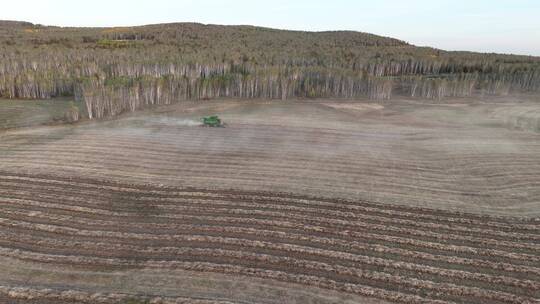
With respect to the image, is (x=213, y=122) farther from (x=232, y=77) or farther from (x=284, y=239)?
(x=284, y=239)

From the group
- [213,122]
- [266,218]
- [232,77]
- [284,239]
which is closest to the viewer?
[284,239]

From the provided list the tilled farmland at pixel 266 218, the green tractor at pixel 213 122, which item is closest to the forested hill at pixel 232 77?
the green tractor at pixel 213 122

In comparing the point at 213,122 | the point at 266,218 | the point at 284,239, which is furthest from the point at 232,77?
the point at 284,239

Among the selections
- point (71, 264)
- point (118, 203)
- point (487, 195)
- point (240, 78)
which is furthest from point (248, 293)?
point (240, 78)

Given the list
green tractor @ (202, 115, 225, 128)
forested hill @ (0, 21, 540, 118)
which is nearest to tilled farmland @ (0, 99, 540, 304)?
green tractor @ (202, 115, 225, 128)

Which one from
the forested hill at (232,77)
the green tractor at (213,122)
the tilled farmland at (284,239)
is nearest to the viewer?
the tilled farmland at (284,239)

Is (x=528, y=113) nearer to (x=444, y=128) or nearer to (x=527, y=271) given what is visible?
(x=444, y=128)

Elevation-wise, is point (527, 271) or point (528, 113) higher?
point (528, 113)

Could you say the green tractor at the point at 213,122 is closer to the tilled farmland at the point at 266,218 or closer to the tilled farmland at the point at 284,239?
the tilled farmland at the point at 266,218
